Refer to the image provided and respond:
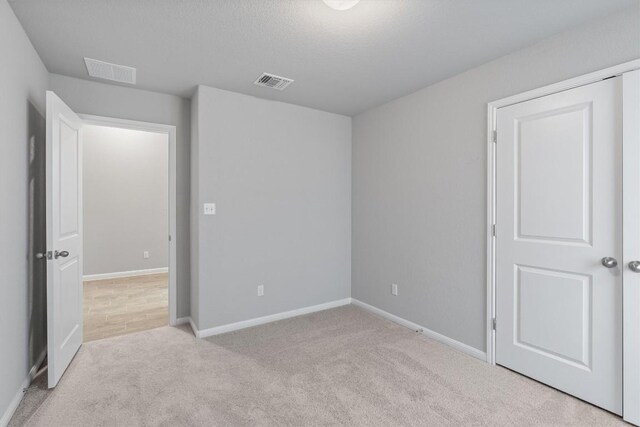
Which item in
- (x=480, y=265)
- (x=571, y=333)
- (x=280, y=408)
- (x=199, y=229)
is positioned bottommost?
(x=280, y=408)

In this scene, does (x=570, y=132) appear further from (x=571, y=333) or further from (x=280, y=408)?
(x=280, y=408)

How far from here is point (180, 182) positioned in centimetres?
342

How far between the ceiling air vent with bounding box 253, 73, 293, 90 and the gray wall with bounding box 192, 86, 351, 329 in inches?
15.5

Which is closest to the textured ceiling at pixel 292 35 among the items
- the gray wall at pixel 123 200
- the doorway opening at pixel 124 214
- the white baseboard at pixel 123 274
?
the doorway opening at pixel 124 214

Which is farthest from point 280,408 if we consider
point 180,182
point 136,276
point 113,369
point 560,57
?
point 136,276

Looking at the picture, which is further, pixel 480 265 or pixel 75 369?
pixel 480 265

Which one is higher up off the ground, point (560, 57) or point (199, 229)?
point (560, 57)

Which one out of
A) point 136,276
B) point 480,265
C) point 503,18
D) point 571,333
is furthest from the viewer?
point 136,276

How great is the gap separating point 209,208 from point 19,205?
138 centimetres

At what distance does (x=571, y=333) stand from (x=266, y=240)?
272cm

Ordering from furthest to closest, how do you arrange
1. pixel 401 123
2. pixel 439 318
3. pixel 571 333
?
pixel 401 123
pixel 439 318
pixel 571 333

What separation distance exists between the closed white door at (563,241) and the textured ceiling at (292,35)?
0.56 meters

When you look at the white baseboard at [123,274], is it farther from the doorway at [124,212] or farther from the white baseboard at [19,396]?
the white baseboard at [19,396]

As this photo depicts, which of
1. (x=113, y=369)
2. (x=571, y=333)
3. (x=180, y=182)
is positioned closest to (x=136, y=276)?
(x=180, y=182)
